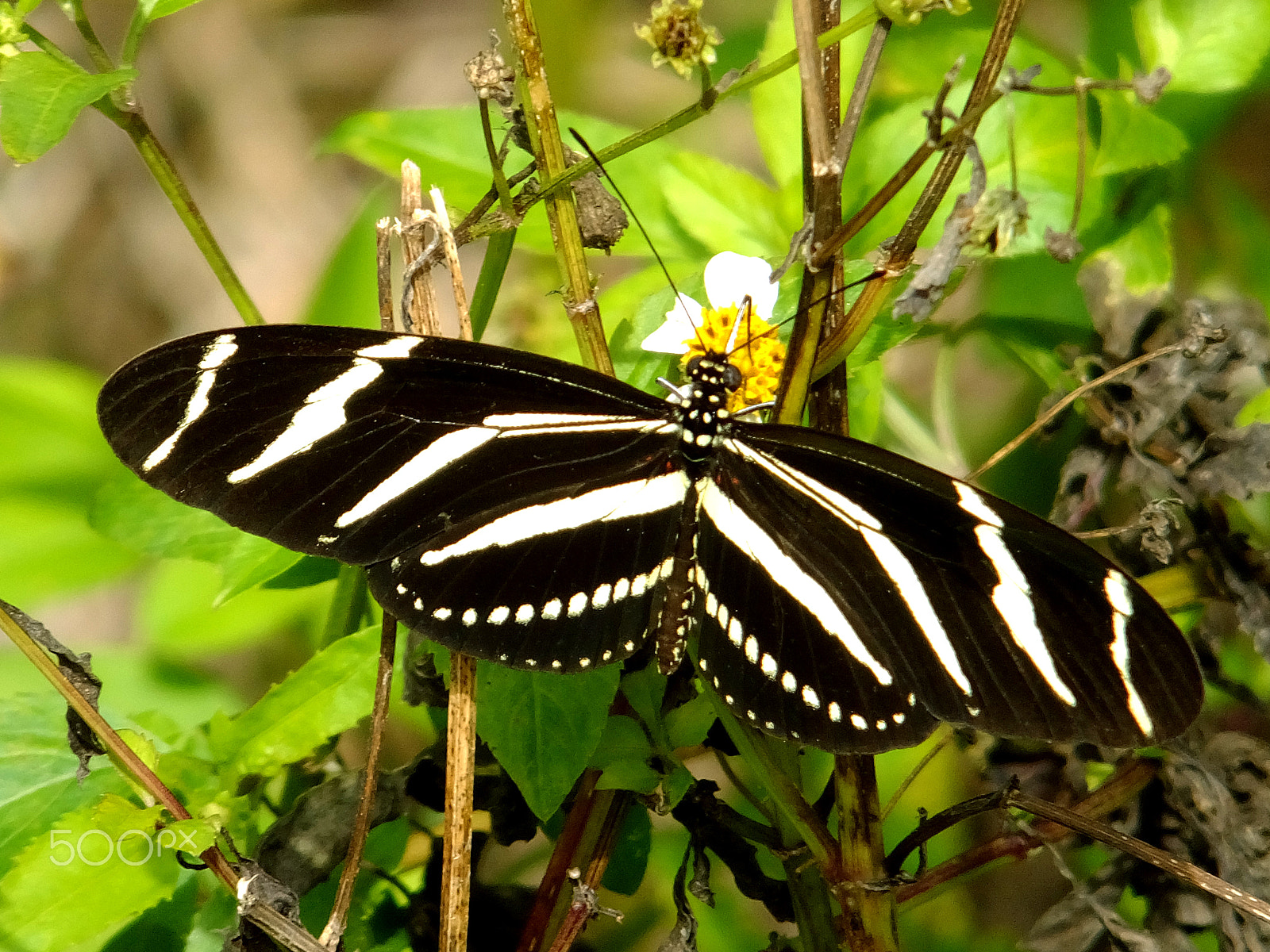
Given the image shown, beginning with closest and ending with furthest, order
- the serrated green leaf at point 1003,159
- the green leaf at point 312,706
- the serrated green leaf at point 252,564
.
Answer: the green leaf at point 312,706
the serrated green leaf at point 252,564
the serrated green leaf at point 1003,159

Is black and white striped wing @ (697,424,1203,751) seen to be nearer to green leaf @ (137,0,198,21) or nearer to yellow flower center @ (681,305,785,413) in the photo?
yellow flower center @ (681,305,785,413)

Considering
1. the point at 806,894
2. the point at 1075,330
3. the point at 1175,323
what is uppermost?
the point at 1075,330

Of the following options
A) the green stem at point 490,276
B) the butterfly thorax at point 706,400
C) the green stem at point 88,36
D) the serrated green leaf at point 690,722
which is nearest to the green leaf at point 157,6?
the green stem at point 88,36

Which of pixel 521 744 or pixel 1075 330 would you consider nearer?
pixel 521 744

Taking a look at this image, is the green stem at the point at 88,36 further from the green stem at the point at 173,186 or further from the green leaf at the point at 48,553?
the green leaf at the point at 48,553

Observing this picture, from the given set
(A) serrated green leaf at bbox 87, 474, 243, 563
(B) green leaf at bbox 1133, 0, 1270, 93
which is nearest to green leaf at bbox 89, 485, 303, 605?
(A) serrated green leaf at bbox 87, 474, 243, 563

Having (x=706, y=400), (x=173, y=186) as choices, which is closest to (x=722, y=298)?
(x=706, y=400)

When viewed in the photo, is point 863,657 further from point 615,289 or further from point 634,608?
point 615,289

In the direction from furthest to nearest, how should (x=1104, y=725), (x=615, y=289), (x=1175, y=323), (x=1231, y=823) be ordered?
1. (x=615, y=289)
2. (x=1175, y=323)
3. (x=1231, y=823)
4. (x=1104, y=725)

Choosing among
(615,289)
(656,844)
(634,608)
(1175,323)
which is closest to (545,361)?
(634,608)
